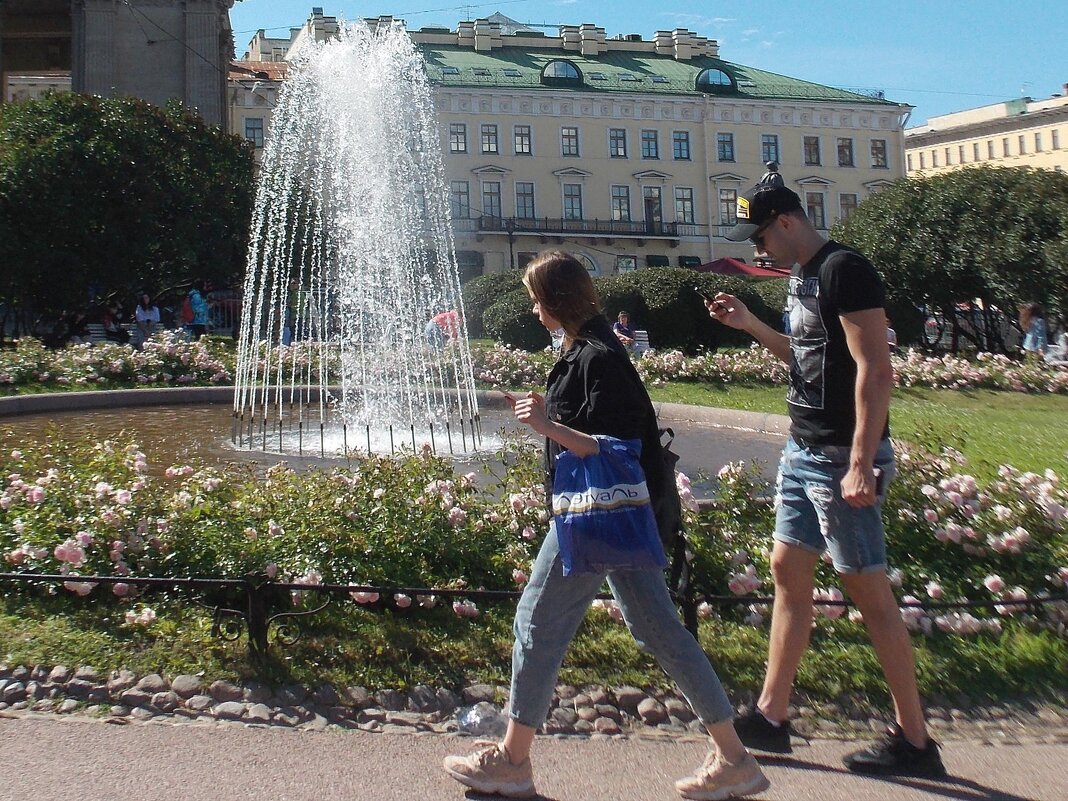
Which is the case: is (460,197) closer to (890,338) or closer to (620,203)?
(620,203)

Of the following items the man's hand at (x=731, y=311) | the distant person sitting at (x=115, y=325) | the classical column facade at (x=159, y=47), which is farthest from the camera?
the classical column facade at (x=159, y=47)

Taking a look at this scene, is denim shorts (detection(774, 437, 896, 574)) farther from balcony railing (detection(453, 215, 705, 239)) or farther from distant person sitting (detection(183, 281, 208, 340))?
balcony railing (detection(453, 215, 705, 239))

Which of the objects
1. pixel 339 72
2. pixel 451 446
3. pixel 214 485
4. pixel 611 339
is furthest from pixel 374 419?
pixel 611 339

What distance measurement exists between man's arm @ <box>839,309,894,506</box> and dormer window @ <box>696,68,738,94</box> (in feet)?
186

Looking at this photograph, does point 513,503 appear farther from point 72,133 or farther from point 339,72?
point 72,133

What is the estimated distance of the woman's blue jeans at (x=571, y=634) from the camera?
10.4 feet

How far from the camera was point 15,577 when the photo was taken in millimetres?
4281

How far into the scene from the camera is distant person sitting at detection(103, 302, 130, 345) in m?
22.7

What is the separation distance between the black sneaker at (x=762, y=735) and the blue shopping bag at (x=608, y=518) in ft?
2.67

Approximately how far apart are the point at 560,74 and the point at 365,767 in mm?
55186

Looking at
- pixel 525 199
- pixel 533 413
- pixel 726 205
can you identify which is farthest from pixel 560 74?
pixel 533 413

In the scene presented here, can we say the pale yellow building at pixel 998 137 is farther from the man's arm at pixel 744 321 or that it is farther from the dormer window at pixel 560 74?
the man's arm at pixel 744 321

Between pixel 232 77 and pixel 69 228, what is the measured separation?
32.6 meters

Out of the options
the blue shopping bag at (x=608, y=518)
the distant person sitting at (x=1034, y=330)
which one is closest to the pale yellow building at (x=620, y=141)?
the distant person sitting at (x=1034, y=330)
